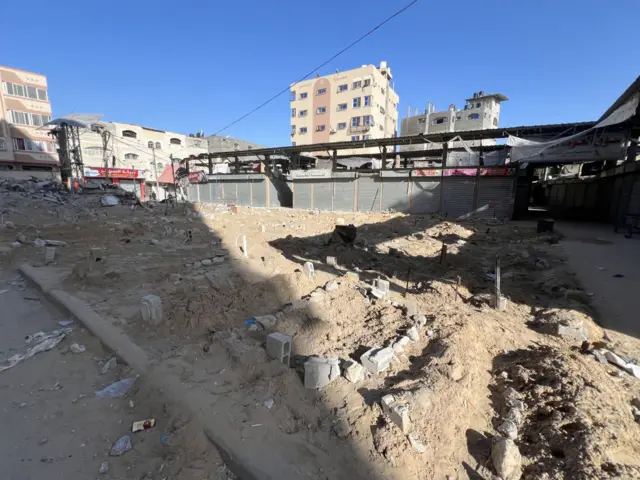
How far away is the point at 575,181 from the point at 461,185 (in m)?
10.2

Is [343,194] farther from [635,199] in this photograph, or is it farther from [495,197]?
[635,199]

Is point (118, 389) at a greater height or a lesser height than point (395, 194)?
lesser

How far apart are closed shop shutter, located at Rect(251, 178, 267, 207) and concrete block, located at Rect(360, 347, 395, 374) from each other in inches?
953

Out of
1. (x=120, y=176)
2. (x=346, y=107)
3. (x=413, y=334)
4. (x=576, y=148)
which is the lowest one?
(x=413, y=334)

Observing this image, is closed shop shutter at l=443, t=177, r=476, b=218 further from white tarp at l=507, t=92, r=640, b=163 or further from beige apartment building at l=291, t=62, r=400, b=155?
beige apartment building at l=291, t=62, r=400, b=155

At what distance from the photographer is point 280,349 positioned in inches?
120

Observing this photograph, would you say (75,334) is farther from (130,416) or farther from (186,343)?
(130,416)

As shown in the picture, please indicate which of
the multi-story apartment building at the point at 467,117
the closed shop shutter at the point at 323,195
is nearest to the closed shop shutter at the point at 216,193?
the closed shop shutter at the point at 323,195

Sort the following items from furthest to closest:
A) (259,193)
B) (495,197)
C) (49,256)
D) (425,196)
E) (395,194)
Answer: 1. (259,193)
2. (395,194)
3. (425,196)
4. (495,197)
5. (49,256)

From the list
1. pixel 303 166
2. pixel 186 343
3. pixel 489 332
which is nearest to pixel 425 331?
pixel 489 332

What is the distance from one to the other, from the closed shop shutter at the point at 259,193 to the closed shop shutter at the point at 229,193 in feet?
7.79

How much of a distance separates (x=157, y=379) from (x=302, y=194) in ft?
69.9

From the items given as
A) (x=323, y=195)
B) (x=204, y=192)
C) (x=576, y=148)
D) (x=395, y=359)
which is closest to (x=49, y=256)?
(x=395, y=359)

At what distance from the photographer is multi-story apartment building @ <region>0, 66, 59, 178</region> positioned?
32.6 m
